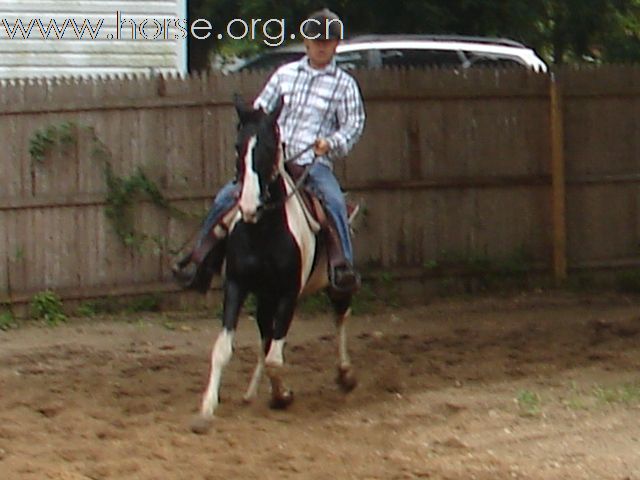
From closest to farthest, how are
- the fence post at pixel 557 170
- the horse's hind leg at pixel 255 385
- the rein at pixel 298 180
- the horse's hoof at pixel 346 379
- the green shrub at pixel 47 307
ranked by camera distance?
1. the rein at pixel 298 180
2. the horse's hind leg at pixel 255 385
3. the horse's hoof at pixel 346 379
4. the green shrub at pixel 47 307
5. the fence post at pixel 557 170

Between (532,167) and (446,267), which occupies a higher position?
(532,167)

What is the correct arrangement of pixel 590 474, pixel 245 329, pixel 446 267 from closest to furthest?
pixel 590 474, pixel 245 329, pixel 446 267

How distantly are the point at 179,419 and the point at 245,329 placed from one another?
14.4 ft

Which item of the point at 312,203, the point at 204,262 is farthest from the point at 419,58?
the point at 204,262

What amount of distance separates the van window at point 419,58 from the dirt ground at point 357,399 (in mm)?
4106

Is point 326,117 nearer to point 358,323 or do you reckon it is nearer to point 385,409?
point 385,409

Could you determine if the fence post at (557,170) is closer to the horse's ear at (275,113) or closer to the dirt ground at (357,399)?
the dirt ground at (357,399)

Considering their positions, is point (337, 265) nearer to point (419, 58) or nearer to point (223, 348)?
point (223, 348)

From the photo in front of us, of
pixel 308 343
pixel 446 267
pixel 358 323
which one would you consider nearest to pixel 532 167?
pixel 446 267

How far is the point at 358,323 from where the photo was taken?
534 inches

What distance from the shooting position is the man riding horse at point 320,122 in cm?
955

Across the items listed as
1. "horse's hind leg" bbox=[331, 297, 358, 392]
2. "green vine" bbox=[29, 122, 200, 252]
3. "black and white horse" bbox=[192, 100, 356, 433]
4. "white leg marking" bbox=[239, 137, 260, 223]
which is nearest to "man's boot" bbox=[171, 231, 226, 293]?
"black and white horse" bbox=[192, 100, 356, 433]

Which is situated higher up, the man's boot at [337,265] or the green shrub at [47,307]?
the man's boot at [337,265]

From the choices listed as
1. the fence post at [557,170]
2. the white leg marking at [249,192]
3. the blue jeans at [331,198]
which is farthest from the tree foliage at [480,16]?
the white leg marking at [249,192]
